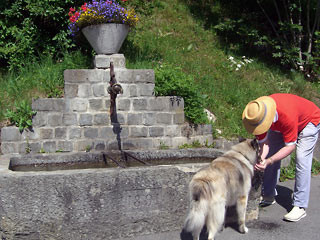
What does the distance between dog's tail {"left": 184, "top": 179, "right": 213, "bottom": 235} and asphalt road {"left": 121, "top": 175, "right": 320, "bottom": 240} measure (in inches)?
23.1

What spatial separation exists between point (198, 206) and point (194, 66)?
18.4 ft

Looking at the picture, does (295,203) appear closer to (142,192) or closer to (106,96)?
(142,192)

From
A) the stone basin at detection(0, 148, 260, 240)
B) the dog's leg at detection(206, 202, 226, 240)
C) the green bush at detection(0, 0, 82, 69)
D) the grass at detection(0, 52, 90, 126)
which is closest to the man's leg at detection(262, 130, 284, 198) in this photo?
the stone basin at detection(0, 148, 260, 240)

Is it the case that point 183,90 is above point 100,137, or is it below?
above

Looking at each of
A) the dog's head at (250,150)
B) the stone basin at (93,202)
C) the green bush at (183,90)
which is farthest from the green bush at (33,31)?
the dog's head at (250,150)

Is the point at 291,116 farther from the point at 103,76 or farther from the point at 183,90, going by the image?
the point at 103,76

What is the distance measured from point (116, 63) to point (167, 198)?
3129 millimetres

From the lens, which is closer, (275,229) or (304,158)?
(275,229)

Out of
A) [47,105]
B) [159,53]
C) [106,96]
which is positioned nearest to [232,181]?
[106,96]

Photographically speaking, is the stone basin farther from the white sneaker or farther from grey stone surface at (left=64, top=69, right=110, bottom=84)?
grey stone surface at (left=64, top=69, right=110, bottom=84)

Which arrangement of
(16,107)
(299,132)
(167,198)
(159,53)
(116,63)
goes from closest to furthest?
(167,198)
(299,132)
(16,107)
(116,63)
(159,53)

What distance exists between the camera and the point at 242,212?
378cm

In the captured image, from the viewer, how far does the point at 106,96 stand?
6113 millimetres

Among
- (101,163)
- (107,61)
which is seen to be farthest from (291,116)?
(107,61)
